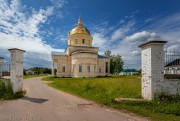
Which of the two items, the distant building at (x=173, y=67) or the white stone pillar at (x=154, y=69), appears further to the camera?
the distant building at (x=173, y=67)

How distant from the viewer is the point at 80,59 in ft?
134

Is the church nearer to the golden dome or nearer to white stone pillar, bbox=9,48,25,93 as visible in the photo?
the golden dome

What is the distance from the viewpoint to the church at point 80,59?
1607 inches

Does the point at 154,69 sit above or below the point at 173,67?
below

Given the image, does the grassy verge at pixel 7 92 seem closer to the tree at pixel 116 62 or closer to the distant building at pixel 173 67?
the distant building at pixel 173 67

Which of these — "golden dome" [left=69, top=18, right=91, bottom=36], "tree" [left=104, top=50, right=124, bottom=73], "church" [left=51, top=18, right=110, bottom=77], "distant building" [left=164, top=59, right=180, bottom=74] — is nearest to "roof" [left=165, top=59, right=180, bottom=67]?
"distant building" [left=164, top=59, right=180, bottom=74]

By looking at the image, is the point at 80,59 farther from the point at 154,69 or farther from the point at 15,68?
the point at 154,69

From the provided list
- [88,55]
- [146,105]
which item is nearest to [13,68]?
[146,105]

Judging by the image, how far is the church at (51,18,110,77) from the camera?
40.8m

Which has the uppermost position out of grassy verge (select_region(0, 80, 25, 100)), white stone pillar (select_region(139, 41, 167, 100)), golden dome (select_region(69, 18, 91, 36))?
golden dome (select_region(69, 18, 91, 36))

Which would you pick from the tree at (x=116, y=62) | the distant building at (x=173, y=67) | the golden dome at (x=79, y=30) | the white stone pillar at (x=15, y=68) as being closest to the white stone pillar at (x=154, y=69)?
the distant building at (x=173, y=67)

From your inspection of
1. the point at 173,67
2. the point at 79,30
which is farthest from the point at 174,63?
the point at 79,30

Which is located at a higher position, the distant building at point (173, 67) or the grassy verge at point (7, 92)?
the distant building at point (173, 67)

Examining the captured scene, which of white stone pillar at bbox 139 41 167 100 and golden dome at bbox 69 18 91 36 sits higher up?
golden dome at bbox 69 18 91 36
